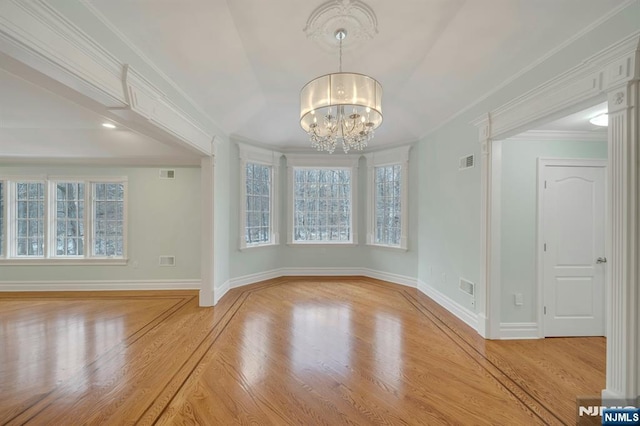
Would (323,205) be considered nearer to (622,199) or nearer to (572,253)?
(572,253)

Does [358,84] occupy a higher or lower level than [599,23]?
lower

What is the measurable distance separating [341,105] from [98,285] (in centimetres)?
575

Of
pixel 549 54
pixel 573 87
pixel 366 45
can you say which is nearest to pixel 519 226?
pixel 573 87

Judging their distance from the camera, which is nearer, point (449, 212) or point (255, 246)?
point (449, 212)

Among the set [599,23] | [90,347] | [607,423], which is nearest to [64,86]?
[90,347]

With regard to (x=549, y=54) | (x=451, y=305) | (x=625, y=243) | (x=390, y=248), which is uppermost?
(x=549, y=54)

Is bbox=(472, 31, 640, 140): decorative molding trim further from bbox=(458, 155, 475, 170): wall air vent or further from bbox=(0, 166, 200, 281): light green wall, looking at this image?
bbox=(0, 166, 200, 281): light green wall

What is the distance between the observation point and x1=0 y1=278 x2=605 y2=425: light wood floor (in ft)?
6.73

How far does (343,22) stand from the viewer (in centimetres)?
262

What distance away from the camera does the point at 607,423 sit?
1.90m

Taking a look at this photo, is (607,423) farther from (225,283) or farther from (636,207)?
(225,283)

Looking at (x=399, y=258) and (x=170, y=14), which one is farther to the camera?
(x=399, y=258)

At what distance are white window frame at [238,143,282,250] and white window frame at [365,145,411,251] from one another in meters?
2.07

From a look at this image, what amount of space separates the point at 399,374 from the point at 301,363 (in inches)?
37.3
